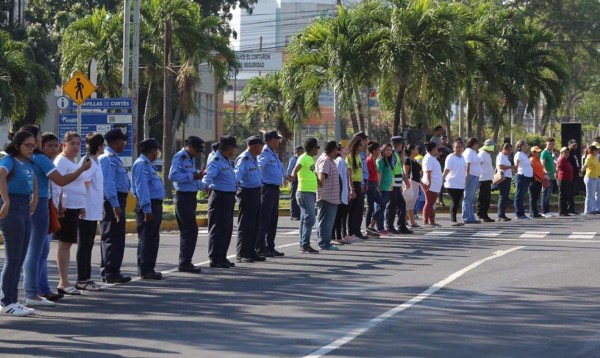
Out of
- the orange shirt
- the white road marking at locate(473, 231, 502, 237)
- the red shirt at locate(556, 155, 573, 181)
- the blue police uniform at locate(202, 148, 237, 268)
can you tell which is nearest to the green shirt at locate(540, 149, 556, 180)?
the red shirt at locate(556, 155, 573, 181)

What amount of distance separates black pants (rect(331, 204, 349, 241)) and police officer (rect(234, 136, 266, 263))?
11.9 ft

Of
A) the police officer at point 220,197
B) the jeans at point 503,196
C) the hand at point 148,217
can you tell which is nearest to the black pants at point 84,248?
the hand at point 148,217

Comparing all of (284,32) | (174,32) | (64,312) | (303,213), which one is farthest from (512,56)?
(284,32)

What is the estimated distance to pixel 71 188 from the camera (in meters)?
13.2

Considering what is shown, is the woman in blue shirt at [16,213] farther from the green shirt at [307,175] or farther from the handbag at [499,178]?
the handbag at [499,178]

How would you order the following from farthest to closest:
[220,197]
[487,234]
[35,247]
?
[487,234] < [220,197] < [35,247]

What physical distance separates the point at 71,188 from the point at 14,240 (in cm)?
174

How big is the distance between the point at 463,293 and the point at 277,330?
3.34 meters

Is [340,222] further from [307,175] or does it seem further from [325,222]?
[307,175]

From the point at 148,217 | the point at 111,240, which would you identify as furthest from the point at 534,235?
the point at 111,240

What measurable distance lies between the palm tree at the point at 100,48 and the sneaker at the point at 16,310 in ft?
88.8

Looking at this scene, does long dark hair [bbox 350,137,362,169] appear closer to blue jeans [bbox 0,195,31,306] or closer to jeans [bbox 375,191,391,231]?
jeans [bbox 375,191,391,231]

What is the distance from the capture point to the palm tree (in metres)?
38.2

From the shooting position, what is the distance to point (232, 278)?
49.2 ft
